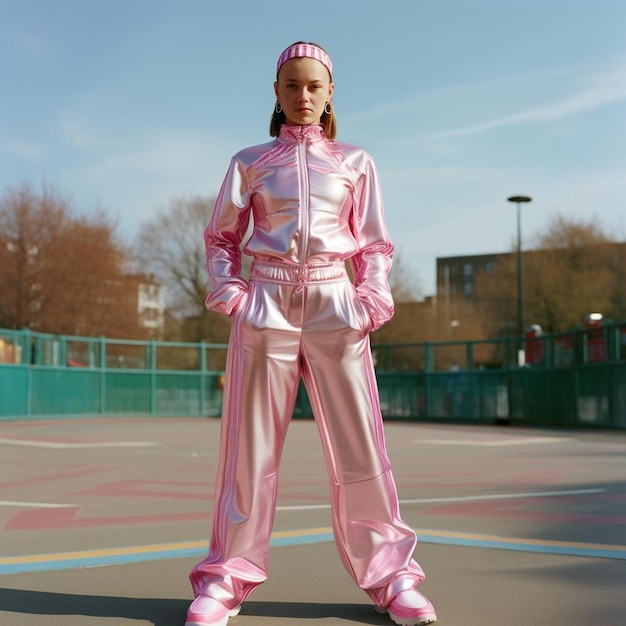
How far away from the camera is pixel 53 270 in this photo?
4419 centimetres

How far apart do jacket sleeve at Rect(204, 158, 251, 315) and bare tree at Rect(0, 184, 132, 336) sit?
135ft

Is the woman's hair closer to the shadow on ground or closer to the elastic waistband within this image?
the elastic waistband

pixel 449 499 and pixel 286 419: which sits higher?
pixel 286 419

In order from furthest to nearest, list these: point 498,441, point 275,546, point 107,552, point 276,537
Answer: point 498,441, point 276,537, point 275,546, point 107,552

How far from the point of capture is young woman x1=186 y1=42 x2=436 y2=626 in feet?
Answer: 12.2

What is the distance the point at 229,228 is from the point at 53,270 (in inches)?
1651

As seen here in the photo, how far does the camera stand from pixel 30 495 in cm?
820

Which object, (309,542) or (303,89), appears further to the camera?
(309,542)

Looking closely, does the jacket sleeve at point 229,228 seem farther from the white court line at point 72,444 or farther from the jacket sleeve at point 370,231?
the white court line at point 72,444

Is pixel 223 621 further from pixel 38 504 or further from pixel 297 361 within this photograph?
pixel 38 504

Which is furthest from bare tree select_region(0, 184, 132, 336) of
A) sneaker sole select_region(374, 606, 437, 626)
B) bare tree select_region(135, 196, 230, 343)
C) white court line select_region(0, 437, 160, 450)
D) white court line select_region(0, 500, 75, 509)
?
sneaker sole select_region(374, 606, 437, 626)

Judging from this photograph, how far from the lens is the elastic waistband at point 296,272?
3.74 meters

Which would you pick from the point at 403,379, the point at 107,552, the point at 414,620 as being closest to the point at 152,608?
the point at 414,620

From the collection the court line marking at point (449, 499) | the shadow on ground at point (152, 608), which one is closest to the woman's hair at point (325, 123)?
the shadow on ground at point (152, 608)
